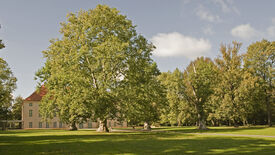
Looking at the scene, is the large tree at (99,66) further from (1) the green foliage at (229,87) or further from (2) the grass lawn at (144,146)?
(1) the green foliage at (229,87)

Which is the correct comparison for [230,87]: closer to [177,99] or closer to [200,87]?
[200,87]

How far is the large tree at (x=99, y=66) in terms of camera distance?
27.9m

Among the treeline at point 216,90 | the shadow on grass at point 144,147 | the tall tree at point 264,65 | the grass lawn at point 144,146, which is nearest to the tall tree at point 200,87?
the treeline at point 216,90

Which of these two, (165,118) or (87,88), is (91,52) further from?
(165,118)

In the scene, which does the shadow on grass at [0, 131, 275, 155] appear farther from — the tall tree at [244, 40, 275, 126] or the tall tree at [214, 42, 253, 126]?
the tall tree at [244, 40, 275, 126]

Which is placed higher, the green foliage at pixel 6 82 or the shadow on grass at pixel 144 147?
the green foliage at pixel 6 82

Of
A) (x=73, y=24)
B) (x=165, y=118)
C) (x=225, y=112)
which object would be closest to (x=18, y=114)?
(x=165, y=118)

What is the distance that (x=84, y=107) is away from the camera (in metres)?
27.8

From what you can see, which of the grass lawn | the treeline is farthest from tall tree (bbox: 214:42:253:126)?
the grass lawn

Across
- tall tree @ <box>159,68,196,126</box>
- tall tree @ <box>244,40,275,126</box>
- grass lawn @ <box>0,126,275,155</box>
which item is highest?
tall tree @ <box>244,40,275,126</box>

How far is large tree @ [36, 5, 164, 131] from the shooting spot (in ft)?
91.6

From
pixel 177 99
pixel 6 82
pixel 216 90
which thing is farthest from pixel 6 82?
pixel 216 90

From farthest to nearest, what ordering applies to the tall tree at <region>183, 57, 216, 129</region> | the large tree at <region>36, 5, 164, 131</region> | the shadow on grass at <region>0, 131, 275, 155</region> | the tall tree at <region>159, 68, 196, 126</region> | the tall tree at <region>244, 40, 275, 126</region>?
the tall tree at <region>244, 40, 275, 126</region> → the tall tree at <region>159, 68, 196, 126</region> → the tall tree at <region>183, 57, 216, 129</region> → the large tree at <region>36, 5, 164, 131</region> → the shadow on grass at <region>0, 131, 275, 155</region>

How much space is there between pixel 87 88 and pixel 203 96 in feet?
78.5
